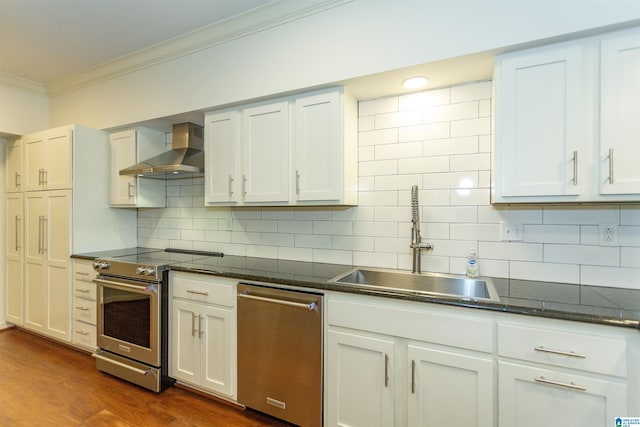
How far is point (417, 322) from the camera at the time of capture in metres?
1.55

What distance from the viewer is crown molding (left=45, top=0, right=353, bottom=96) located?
2.06 metres

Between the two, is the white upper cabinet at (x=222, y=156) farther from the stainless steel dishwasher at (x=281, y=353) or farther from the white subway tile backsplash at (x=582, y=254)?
the white subway tile backsplash at (x=582, y=254)

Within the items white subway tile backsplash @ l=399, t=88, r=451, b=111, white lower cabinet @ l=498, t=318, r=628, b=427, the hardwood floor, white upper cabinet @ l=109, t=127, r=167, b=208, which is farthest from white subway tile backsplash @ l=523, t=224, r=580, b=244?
white upper cabinet @ l=109, t=127, r=167, b=208

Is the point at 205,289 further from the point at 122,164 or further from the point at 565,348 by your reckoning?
the point at 565,348

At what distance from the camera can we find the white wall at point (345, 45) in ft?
5.00

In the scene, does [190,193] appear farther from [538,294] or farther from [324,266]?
[538,294]

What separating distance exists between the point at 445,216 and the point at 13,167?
4.42 metres

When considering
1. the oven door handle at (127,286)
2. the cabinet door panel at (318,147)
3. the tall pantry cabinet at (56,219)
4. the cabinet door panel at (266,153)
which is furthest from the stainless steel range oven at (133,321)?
the cabinet door panel at (318,147)

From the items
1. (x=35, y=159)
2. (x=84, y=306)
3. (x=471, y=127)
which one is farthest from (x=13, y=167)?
(x=471, y=127)

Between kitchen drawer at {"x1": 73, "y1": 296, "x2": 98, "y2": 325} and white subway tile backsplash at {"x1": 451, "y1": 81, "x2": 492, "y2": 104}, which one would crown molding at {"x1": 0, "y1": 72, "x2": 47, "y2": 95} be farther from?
white subway tile backsplash at {"x1": 451, "y1": 81, "x2": 492, "y2": 104}

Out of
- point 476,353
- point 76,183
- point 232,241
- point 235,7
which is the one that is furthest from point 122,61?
point 476,353

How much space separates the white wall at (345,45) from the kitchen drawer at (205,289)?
134 centimetres

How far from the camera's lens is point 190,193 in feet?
10.2

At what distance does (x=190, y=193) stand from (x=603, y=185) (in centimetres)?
312
